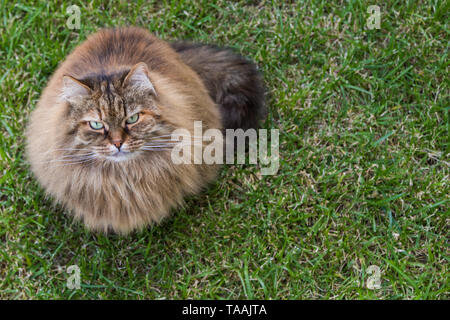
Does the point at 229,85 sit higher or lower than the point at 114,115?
higher

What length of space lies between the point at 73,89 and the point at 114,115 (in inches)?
7.5

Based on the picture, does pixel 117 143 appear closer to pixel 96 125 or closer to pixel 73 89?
pixel 96 125

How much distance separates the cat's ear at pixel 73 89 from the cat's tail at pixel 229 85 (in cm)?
77

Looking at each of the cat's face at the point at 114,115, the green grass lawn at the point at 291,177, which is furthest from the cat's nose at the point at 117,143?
the green grass lawn at the point at 291,177

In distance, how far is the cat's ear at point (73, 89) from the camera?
71.3 inches

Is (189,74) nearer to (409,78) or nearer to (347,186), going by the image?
(347,186)

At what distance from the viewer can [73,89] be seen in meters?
1.84

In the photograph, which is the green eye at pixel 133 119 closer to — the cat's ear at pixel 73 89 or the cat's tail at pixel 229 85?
the cat's ear at pixel 73 89

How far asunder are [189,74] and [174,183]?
53cm

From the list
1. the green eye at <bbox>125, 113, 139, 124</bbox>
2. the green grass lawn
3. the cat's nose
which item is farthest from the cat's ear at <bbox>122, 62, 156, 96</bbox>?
the green grass lawn

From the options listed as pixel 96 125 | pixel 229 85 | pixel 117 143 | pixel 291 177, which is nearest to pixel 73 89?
pixel 96 125

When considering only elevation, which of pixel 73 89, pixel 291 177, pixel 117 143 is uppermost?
pixel 73 89

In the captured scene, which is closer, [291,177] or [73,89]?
[73,89]
